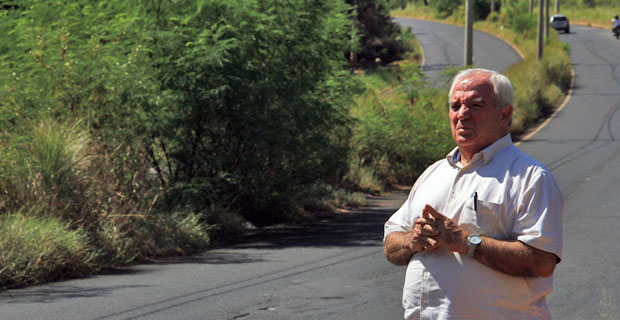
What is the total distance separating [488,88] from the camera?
334 cm

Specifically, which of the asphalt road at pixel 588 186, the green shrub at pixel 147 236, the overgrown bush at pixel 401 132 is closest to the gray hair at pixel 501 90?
the asphalt road at pixel 588 186

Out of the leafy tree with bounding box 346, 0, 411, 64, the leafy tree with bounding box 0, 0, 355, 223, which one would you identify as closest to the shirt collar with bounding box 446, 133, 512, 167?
the leafy tree with bounding box 0, 0, 355, 223

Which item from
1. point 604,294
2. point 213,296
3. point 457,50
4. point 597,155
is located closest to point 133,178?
point 213,296

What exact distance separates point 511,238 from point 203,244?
8712 millimetres

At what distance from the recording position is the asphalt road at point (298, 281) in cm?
742

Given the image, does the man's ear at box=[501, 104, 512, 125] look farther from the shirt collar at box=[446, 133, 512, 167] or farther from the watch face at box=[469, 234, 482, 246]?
the watch face at box=[469, 234, 482, 246]

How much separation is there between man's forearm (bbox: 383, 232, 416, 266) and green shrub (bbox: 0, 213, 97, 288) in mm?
6091

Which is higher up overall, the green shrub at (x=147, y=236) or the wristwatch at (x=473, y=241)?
the wristwatch at (x=473, y=241)

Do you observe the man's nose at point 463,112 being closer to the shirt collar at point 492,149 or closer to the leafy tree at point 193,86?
the shirt collar at point 492,149

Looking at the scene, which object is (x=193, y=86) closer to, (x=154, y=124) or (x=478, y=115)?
(x=154, y=124)

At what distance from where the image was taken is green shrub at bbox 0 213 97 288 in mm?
8812

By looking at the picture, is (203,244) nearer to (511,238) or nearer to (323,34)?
(323,34)

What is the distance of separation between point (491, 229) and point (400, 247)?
42 cm

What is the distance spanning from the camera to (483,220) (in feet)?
10.6
